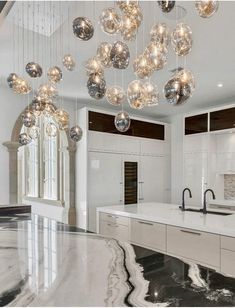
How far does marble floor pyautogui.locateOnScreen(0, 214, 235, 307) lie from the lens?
831 millimetres

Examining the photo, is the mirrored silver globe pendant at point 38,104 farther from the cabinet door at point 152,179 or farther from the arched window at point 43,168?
the cabinet door at point 152,179

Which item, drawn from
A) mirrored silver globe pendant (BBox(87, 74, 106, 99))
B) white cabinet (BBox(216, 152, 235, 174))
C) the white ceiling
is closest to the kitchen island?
mirrored silver globe pendant (BBox(87, 74, 106, 99))

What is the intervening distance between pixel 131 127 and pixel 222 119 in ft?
5.80

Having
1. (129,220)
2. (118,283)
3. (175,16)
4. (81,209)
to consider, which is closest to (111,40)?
(175,16)

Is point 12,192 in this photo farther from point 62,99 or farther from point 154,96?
point 154,96

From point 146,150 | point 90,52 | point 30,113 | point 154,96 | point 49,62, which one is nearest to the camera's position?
point 154,96

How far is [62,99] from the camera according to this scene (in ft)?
16.9

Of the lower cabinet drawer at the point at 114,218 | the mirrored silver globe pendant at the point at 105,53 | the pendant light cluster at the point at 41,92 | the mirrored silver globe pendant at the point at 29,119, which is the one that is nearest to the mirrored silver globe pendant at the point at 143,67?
the mirrored silver globe pendant at the point at 105,53

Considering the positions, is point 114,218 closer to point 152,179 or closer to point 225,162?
point 152,179

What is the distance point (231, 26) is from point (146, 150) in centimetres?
347

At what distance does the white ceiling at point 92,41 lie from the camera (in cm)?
229

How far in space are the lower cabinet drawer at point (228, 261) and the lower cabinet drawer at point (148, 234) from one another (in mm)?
651

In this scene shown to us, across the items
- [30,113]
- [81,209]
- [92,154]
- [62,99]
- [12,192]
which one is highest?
[62,99]

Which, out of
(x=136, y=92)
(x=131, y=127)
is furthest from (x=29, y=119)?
(x=131, y=127)
